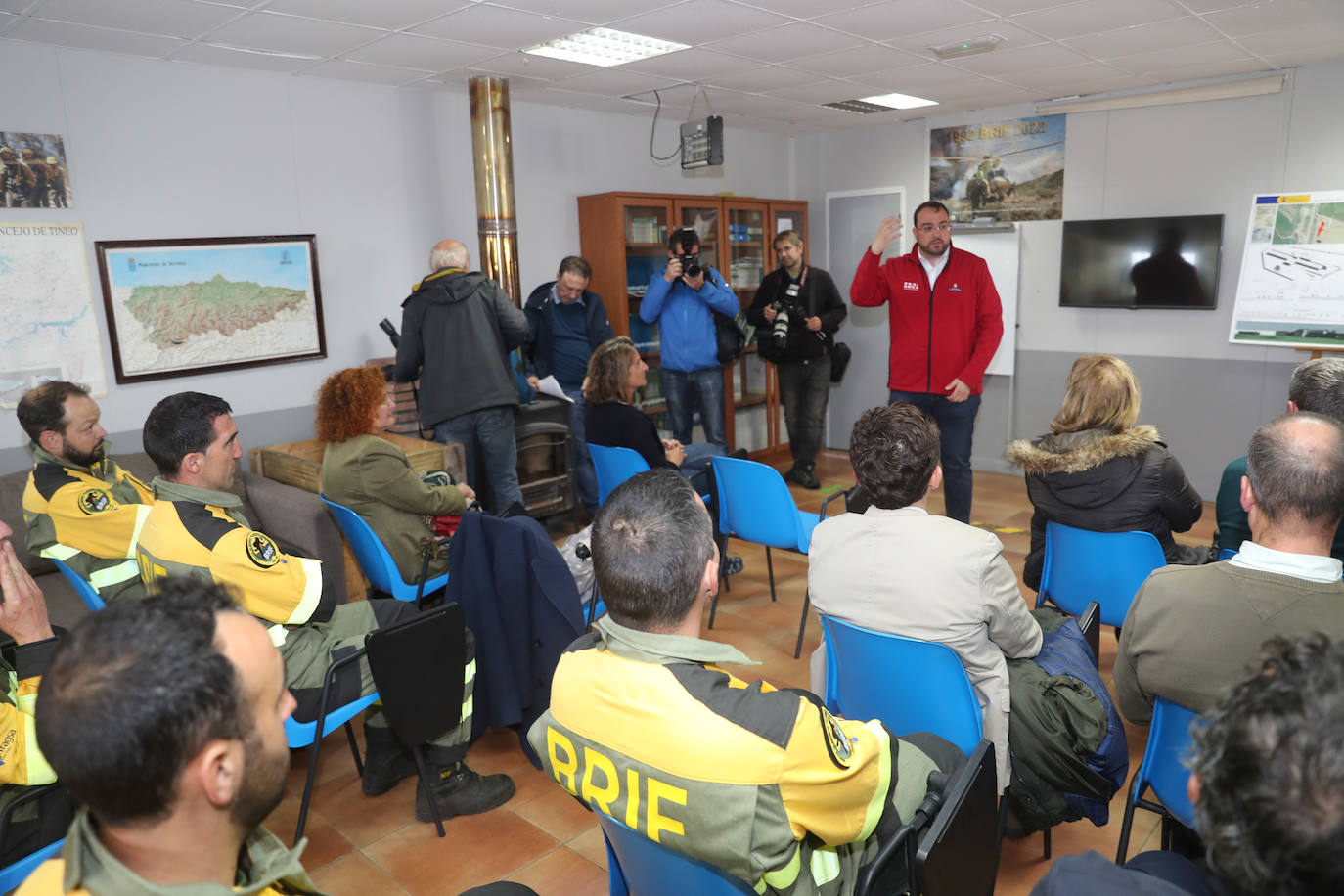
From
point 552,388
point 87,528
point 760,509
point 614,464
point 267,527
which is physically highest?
point 552,388

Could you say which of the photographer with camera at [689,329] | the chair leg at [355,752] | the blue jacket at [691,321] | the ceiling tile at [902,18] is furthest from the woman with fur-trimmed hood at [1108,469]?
the blue jacket at [691,321]

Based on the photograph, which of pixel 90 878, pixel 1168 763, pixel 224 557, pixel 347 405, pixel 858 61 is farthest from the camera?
pixel 858 61

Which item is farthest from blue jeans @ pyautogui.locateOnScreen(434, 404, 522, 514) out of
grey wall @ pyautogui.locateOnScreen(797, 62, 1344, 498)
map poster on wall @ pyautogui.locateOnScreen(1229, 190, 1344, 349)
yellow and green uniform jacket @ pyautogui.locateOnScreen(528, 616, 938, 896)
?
map poster on wall @ pyautogui.locateOnScreen(1229, 190, 1344, 349)

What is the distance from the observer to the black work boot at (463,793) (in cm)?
256

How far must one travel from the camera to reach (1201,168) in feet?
17.7

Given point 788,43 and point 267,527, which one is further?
point 788,43

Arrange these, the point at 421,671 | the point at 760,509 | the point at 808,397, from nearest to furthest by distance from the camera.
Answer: the point at 421,671 < the point at 760,509 < the point at 808,397

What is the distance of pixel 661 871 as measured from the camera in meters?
1.33

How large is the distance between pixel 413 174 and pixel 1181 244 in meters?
4.74

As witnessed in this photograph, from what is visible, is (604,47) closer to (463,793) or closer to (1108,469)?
(1108,469)

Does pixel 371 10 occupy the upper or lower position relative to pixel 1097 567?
upper

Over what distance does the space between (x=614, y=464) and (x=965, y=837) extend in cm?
259

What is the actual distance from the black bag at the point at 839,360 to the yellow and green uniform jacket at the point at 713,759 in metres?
5.46

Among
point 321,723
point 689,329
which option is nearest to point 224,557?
point 321,723
